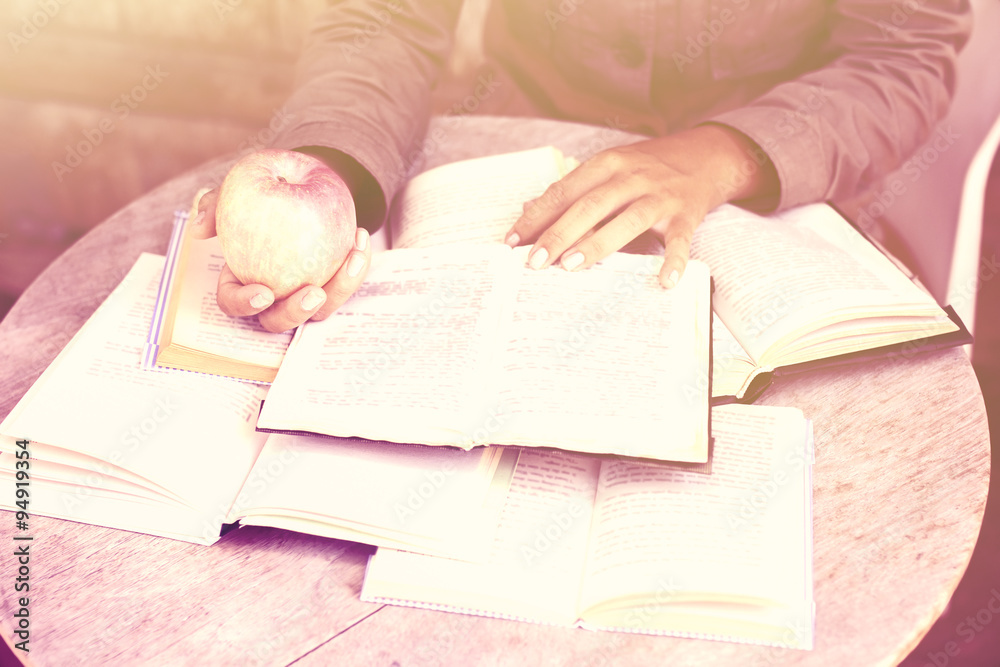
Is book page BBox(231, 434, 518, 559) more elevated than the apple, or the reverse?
the apple

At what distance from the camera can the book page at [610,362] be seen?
0.69m

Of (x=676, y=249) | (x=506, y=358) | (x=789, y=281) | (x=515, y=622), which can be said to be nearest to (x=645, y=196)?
(x=676, y=249)

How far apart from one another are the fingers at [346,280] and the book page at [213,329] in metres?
0.06

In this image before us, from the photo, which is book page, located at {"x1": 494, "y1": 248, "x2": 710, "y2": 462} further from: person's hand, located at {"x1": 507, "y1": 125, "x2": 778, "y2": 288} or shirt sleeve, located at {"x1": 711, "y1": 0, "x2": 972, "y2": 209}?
shirt sleeve, located at {"x1": 711, "y1": 0, "x2": 972, "y2": 209}

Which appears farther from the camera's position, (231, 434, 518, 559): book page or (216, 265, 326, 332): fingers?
(216, 265, 326, 332): fingers

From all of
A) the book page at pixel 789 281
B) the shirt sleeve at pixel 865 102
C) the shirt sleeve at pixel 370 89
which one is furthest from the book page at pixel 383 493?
the shirt sleeve at pixel 865 102

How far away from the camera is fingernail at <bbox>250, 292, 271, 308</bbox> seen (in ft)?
2.62

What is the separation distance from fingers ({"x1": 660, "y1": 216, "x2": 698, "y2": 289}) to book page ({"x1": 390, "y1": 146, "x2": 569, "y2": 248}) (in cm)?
19

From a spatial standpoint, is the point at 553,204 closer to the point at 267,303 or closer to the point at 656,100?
the point at 267,303

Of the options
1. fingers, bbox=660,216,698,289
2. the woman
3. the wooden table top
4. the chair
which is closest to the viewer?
the wooden table top

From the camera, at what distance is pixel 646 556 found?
657 millimetres

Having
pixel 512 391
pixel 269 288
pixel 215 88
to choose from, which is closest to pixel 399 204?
pixel 269 288

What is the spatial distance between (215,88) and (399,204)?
1408 mm

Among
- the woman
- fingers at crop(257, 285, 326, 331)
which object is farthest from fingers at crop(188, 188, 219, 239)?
fingers at crop(257, 285, 326, 331)
